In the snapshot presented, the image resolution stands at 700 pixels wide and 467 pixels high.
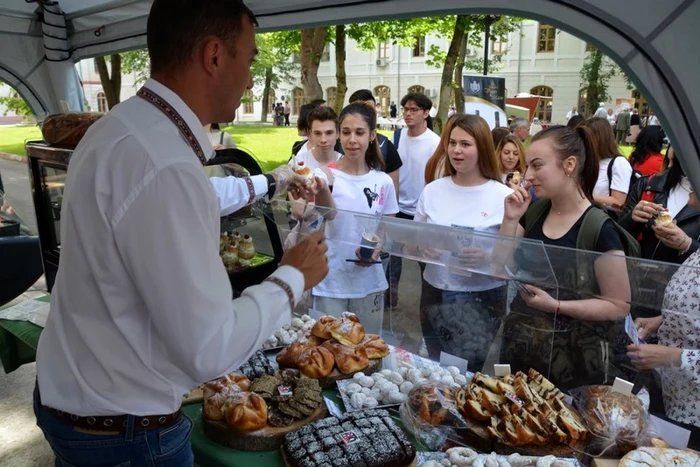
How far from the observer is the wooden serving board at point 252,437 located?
5.74 feet

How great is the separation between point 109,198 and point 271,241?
6.35 feet

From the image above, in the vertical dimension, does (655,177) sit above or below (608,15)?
below

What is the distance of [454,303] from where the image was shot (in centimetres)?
226

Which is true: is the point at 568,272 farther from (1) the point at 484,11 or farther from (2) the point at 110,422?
(2) the point at 110,422

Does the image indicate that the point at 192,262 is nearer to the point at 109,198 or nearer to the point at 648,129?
the point at 109,198

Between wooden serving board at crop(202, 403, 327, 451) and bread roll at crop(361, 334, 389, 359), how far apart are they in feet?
1.66

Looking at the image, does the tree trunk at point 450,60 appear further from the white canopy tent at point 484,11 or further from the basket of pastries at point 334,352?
the basket of pastries at point 334,352

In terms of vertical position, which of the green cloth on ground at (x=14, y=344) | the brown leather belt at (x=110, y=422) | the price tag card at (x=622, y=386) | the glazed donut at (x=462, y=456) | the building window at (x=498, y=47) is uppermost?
the building window at (x=498, y=47)

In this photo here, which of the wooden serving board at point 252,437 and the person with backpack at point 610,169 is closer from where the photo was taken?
the wooden serving board at point 252,437

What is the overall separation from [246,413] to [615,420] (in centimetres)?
118

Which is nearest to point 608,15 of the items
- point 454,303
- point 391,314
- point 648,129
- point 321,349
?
point 454,303

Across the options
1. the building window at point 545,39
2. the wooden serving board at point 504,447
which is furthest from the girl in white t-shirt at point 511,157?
the building window at point 545,39

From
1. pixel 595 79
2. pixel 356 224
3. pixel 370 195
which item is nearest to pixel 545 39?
pixel 595 79

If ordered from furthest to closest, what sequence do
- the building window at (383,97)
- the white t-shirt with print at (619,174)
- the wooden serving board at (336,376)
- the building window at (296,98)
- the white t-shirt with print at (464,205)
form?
the building window at (296,98)
the building window at (383,97)
the white t-shirt with print at (619,174)
the white t-shirt with print at (464,205)
the wooden serving board at (336,376)
